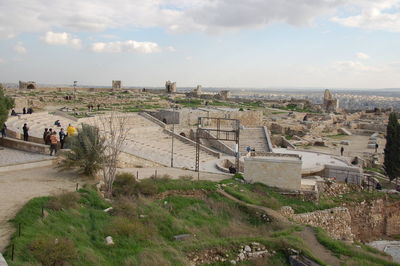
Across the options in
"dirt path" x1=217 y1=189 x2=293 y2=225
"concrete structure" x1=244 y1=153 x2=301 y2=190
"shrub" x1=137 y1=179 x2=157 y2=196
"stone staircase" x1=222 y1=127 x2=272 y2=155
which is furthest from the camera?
"stone staircase" x1=222 y1=127 x2=272 y2=155

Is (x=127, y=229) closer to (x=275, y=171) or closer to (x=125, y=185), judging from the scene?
(x=125, y=185)

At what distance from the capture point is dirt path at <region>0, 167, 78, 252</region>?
963 centimetres

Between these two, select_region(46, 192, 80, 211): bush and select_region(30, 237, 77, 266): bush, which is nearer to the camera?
select_region(30, 237, 77, 266): bush

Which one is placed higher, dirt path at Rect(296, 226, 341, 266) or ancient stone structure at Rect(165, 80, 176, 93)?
ancient stone structure at Rect(165, 80, 176, 93)

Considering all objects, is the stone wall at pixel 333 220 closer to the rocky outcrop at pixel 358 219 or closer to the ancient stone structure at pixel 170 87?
the rocky outcrop at pixel 358 219

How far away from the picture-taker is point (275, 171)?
16.4 metres

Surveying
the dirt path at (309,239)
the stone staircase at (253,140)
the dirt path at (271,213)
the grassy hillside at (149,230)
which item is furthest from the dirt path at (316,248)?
the stone staircase at (253,140)

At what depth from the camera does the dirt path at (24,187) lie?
31.6ft

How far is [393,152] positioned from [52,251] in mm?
19099

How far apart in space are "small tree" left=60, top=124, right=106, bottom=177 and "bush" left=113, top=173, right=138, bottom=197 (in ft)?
3.01

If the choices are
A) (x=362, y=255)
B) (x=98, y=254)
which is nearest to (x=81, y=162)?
(x=98, y=254)

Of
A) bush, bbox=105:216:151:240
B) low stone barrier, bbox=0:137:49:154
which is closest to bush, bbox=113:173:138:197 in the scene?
bush, bbox=105:216:151:240

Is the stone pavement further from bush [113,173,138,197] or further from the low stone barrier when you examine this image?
bush [113,173,138,197]

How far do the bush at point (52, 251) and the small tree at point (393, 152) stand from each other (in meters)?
18.4
